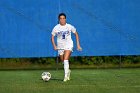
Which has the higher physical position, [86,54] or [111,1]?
[111,1]

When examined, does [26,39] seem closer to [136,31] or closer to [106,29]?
[106,29]

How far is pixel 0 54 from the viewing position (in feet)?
53.8

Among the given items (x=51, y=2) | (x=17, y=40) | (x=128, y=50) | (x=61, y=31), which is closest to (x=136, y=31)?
(x=128, y=50)

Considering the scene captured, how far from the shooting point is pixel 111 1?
16641mm

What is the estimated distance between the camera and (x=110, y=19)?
16.6m

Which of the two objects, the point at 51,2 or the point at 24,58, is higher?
the point at 51,2

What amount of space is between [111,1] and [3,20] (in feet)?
12.9

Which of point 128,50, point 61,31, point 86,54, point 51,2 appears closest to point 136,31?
point 128,50

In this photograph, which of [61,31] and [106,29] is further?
[106,29]

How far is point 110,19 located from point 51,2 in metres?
2.21

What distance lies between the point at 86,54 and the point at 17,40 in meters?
2.52

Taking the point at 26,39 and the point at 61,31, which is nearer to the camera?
the point at 61,31

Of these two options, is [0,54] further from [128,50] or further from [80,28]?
[128,50]

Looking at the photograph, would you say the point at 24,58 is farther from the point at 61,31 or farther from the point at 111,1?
the point at 61,31
